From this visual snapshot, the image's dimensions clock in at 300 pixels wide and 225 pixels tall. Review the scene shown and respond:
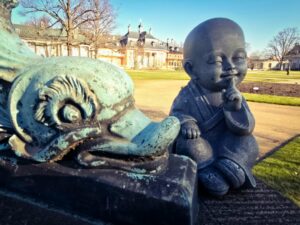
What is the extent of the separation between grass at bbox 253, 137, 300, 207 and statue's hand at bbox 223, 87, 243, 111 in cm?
Answer: 140

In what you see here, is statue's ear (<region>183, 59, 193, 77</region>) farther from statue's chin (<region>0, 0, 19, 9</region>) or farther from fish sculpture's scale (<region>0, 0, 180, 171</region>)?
statue's chin (<region>0, 0, 19, 9</region>)

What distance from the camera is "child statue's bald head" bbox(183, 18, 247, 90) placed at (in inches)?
83.0

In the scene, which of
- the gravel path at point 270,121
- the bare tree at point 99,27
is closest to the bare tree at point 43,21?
the bare tree at point 99,27

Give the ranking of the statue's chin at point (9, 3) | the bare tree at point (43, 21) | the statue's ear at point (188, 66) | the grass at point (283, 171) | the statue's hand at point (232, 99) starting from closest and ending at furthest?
the statue's chin at point (9, 3) → the statue's hand at point (232, 99) → the statue's ear at point (188, 66) → the grass at point (283, 171) → the bare tree at point (43, 21)

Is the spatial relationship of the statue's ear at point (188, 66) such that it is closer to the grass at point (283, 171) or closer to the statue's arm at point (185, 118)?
the statue's arm at point (185, 118)

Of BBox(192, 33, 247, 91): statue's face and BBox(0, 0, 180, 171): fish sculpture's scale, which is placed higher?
BBox(192, 33, 247, 91): statue's face

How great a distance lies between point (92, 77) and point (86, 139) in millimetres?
317

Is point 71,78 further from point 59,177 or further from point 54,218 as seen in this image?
point 54,218

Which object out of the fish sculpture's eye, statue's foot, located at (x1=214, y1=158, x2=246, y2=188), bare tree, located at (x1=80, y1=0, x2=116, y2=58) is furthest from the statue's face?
bare tree, located at (x1=80, y1=0, x2=116, y2=58)

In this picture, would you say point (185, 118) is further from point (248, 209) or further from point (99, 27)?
point (99, 27)

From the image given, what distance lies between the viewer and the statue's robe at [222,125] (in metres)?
2.07

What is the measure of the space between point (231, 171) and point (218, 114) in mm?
448

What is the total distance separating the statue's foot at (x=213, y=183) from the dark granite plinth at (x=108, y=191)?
12.9 inches

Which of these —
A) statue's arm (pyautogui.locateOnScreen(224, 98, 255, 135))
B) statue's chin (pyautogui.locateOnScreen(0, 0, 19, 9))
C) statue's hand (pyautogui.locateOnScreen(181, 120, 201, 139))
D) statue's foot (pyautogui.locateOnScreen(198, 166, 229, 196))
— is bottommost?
statue's foot (pyautogui.locateOnScreen(198, 166, 229, 196))
